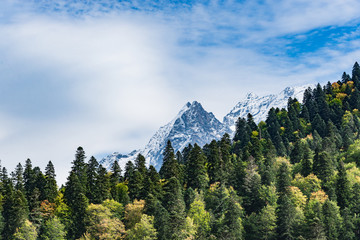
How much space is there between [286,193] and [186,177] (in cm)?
3120

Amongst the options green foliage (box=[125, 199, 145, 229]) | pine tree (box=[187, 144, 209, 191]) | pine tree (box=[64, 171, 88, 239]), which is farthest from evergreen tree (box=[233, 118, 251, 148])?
pine tree (box=[64, 171, 88, 239])

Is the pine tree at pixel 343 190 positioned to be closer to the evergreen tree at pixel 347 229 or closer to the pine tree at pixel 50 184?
the evergreen tree at pixel 347 229

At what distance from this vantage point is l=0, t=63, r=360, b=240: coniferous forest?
3703 inches

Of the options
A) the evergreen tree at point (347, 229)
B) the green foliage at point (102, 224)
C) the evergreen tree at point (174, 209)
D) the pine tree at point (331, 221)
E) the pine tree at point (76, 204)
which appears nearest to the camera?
the pine tree at point (331, 221)

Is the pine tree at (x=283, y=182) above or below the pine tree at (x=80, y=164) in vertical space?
below

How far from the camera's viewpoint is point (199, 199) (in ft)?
347

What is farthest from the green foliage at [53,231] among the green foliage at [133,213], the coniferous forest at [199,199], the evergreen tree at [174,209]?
the evergreen tree at [174,209]

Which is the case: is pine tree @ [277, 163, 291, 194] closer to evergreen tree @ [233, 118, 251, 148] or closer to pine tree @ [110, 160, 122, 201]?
pine tree @ [110, 160, 122, 201]

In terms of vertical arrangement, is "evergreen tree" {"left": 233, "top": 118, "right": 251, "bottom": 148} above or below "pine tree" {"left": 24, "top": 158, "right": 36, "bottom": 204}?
above

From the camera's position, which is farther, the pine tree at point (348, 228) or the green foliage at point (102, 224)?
the green foliage at point (102, 224)

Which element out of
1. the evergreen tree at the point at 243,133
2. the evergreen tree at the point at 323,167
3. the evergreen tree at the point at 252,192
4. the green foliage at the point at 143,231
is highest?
the evergreen tree at the point at 243,133

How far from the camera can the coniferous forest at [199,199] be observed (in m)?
94.1

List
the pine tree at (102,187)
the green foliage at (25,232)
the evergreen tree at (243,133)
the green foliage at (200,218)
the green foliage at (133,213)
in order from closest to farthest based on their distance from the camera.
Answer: the green foliage at (200,218) → the green foliage at (25,232) → the green foliage at (133,213) → the pine tree at (102,187) → the evergreen tree at (243,133)

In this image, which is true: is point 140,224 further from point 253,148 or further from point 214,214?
point 253,148
